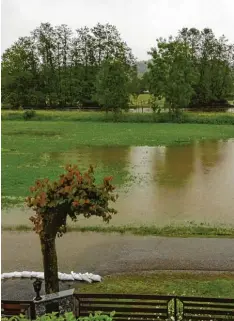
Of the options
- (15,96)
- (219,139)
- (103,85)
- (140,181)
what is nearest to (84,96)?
(15,96)

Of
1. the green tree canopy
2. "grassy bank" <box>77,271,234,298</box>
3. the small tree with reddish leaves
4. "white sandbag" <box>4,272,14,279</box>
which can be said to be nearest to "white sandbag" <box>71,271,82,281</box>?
"grassy bank" <box>77,271,234,298</box>

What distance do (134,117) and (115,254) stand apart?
126ft

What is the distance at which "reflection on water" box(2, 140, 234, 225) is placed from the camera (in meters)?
16.6

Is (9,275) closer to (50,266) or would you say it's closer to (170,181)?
(50,266)

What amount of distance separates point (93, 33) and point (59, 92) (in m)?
11.3

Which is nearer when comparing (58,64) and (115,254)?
(115,254)

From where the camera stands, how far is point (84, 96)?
224 ft

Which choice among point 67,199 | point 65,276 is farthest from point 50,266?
point 65,276

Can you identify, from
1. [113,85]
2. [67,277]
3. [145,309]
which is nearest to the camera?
[145,309]

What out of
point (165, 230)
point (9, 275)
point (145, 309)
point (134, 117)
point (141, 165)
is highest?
point (134, 117)

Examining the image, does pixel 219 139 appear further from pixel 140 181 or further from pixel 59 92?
pixel 59 92

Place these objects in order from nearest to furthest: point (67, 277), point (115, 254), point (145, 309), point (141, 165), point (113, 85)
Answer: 1. point (145, 309)
2. point (67, 277)
3. point (115, 254)
4. point (141, 165)
5. point (113, 85)

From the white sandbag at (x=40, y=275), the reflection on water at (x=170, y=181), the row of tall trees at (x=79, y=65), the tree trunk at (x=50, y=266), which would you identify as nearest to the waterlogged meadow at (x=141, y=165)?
the reflection on water at (x=170, y=181)

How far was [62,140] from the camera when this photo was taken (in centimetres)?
3638
